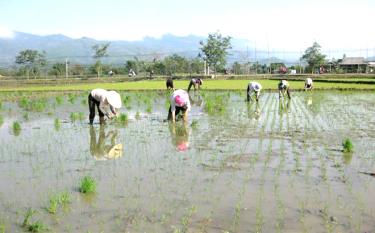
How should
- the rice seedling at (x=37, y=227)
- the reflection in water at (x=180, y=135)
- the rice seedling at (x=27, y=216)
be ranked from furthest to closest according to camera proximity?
the reflection in water at (x=180, y=135) → the rice seedling at (x=27, y=216) → the rice seedling at (x=37, y=227)

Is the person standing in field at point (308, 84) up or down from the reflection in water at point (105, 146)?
up

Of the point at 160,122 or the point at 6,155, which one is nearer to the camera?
the point at 6,155

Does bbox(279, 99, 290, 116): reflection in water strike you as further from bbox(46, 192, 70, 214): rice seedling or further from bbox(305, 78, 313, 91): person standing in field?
bbox(46, 192, 70, 214): rice seedling

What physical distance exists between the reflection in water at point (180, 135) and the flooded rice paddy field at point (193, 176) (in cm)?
2

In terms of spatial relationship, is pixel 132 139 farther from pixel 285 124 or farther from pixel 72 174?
pixel 285 124

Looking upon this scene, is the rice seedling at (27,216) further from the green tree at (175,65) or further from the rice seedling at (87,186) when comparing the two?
the green tree at (175,65)

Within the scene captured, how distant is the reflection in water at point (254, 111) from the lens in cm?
1239

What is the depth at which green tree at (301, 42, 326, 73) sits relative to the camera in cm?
4431

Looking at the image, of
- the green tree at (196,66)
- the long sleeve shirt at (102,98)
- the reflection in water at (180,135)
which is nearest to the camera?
the reflection in water at (180,135)

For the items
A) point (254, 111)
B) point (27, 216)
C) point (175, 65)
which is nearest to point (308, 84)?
point (254, 111)

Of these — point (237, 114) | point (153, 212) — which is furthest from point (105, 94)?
point (153, 212)

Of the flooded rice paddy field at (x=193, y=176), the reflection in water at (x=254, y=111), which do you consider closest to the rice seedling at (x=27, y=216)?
the flooded rice paddy field at (x=193, y=176)

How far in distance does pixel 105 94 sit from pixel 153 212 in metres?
5.99

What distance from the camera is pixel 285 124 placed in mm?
10859
